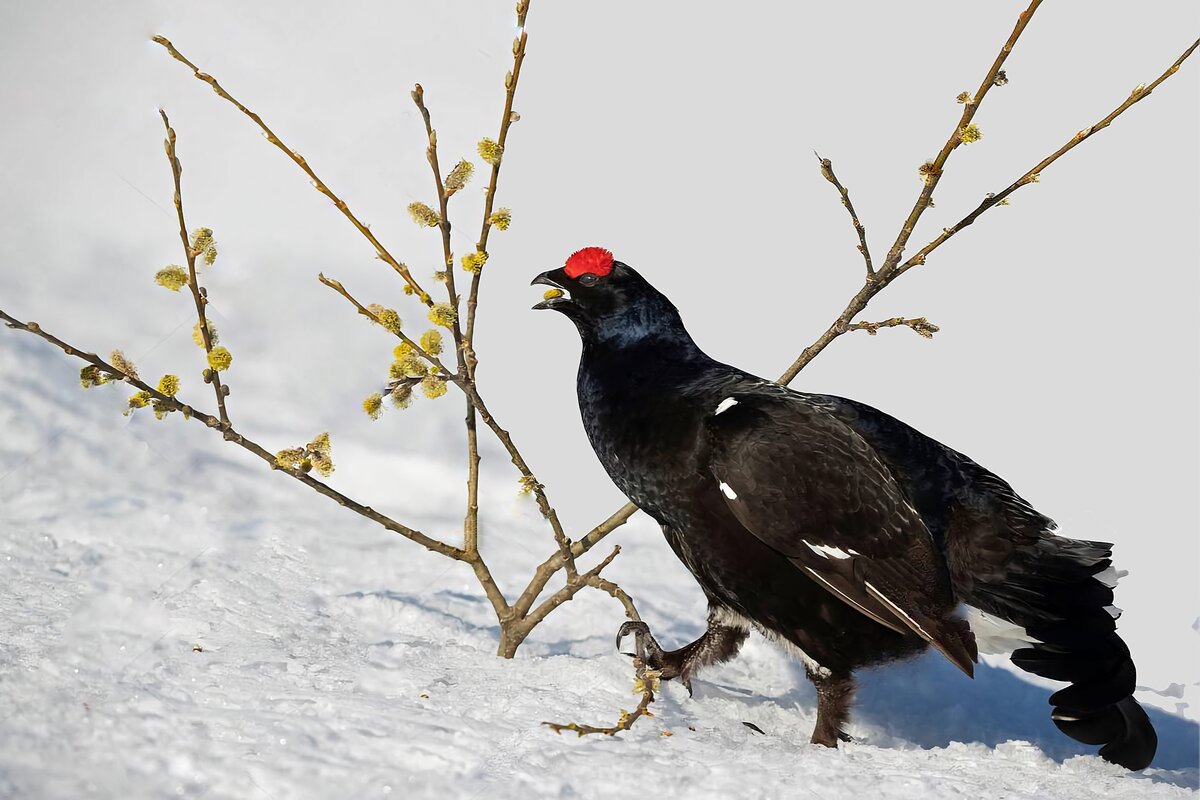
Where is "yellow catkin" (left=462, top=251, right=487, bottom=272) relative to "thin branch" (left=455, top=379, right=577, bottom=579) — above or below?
above

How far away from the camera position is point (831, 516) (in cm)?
275

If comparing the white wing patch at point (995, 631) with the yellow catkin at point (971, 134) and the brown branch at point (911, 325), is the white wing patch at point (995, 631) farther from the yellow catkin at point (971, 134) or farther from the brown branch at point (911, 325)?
the yellow catkin at point (971, 134)

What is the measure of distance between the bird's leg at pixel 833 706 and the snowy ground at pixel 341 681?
0.14 m

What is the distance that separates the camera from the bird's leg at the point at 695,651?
3246mm

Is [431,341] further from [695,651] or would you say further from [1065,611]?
[1065,611]

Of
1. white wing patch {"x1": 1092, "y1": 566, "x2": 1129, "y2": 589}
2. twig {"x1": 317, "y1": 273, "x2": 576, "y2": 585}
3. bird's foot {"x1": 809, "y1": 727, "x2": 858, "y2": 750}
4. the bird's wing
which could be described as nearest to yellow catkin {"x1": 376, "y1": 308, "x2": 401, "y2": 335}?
twig {"x1": 317, "y1": 273, "x2": 576, "y2": 585}

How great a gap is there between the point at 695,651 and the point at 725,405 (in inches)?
33.8

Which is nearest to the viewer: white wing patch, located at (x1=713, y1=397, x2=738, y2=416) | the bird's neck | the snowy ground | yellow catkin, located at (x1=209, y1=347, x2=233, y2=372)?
the snowy ground

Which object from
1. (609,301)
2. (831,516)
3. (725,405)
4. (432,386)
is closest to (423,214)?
(432,386)

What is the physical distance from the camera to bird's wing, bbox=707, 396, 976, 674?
2.73 m

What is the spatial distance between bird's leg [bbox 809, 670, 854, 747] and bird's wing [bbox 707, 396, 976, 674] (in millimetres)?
283

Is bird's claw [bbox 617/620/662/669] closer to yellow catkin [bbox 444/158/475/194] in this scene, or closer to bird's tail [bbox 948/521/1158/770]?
bird's tail [bbox 948/521/1158/770]

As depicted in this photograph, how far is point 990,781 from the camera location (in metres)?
2.48

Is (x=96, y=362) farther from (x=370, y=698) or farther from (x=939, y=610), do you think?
(x=939, y=610)
